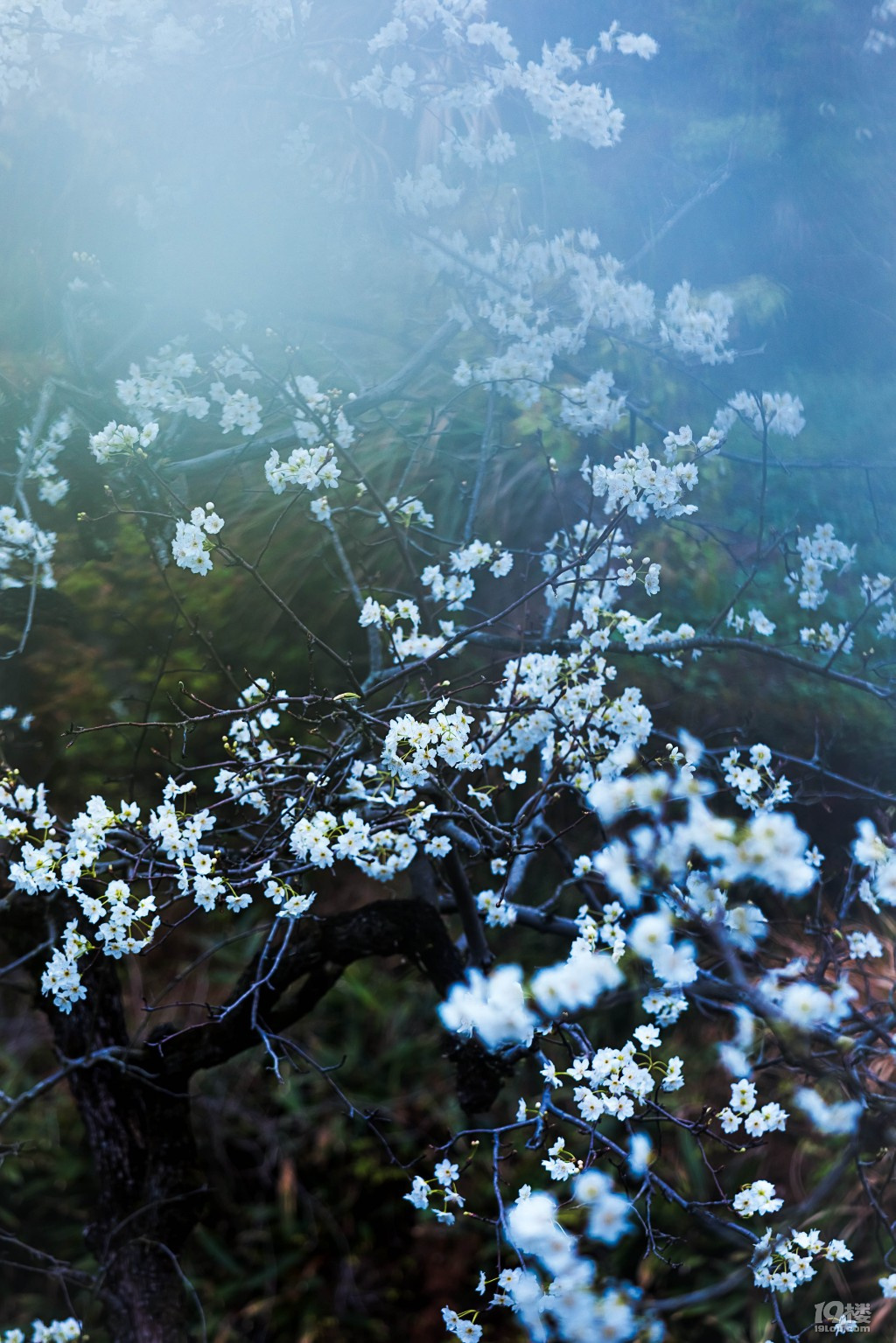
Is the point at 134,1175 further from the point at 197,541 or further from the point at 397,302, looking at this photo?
the point at 397,302

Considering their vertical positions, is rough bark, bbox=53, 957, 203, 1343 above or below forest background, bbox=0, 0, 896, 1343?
below

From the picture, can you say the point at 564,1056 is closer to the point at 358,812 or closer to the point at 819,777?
the point at 819,777

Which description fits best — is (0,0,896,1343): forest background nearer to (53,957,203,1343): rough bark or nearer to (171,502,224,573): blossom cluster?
(53,957,203,1343): rough bark

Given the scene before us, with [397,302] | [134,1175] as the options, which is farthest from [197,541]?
[134,1175]

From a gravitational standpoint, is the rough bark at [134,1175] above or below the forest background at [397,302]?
below

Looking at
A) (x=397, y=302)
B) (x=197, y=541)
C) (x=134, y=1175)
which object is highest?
(x=397, y=302)

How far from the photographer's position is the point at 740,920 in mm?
1186

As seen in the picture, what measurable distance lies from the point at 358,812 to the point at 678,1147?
1.43 metres

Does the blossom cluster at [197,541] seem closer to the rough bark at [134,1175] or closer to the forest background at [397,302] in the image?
the forest background at [397,302]

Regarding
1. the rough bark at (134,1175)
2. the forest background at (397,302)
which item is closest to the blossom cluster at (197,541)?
the forest background at (397,302)

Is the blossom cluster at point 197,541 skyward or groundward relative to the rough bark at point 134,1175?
skyward

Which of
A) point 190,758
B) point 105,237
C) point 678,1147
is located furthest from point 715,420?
point 678,1147

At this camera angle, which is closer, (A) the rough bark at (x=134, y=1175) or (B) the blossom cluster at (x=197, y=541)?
(B) the blossom cluster at (x=197, y=541)

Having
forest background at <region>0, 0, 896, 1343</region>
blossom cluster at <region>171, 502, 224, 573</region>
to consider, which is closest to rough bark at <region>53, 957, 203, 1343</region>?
forest background at <region>0, 0, 896, 1343</region>
